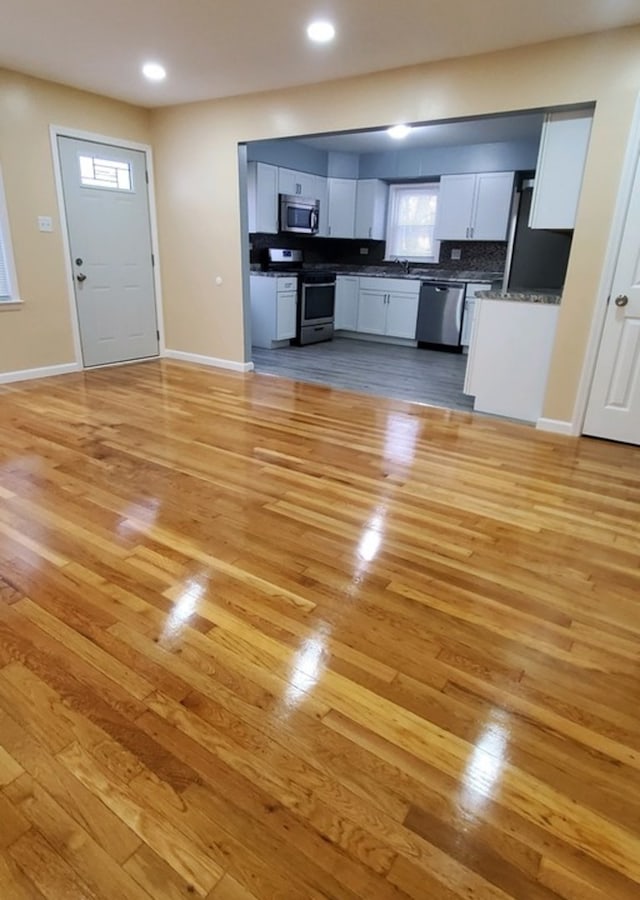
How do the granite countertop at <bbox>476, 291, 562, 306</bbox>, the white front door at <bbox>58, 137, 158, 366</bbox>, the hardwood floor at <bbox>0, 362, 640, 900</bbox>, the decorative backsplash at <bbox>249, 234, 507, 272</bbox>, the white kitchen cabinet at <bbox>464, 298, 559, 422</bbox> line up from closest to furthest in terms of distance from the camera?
the hardwood floor at <bbox>0, 362, 640, 900</bbox>
the granite countertop at <bbox>476, 291, 562, 306</bbox>
the white kitchen cabinet at <bbox>464, 298, 559, 422</bbox>
the white front door at <bbox>58, 137, 158, 366</bbox>
the decorative backsplash at <bbox>249, 234, 507, 272</bbox>

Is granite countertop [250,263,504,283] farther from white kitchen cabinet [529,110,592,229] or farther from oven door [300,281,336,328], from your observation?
white kitchen cabinet [529,110,592,229]

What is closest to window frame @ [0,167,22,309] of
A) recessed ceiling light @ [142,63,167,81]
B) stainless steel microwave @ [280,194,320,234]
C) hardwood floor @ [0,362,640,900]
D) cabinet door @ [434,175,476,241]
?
recessed ceiling light @ [142,63,167,81]

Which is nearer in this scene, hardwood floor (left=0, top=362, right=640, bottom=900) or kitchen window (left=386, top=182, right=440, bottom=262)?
hardwood floor (left=0, top=362, right=640, bottom=900)

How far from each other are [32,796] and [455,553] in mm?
1695

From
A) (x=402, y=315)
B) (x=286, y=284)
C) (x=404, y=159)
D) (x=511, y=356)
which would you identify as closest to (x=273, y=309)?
(x=286, y=284)

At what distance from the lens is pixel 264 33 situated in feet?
11.0

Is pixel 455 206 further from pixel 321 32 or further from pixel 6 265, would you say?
pixel 6 265

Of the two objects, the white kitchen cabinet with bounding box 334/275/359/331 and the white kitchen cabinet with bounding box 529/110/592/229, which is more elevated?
the white kitchen cabinet with bounding box 529/110/592/229

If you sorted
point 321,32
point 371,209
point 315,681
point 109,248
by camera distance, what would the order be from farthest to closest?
point 371,209, point 109,248, point 321,32, point 315,681

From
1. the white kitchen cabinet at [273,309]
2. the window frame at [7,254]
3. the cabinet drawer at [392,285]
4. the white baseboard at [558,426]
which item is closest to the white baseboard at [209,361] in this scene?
the white kitchen cabinet at [273,309]

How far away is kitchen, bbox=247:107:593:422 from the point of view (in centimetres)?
506

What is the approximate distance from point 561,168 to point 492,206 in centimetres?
343

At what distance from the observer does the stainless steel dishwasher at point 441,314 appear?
22.9 feet

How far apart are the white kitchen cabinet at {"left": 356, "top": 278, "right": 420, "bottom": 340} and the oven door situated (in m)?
0.48
